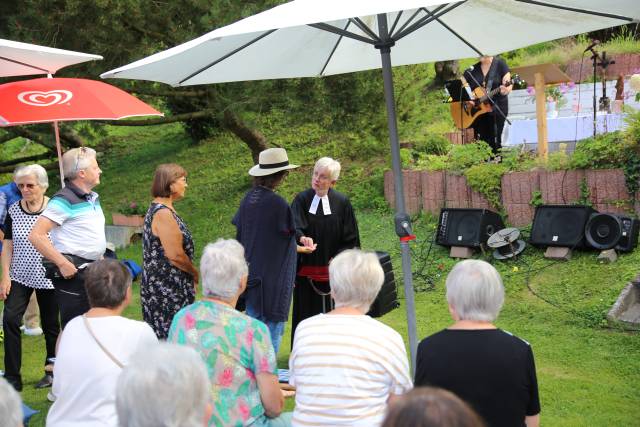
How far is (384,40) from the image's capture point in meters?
4.35

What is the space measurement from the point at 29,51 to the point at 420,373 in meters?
3.86

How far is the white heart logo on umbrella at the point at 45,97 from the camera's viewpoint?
5.29 m

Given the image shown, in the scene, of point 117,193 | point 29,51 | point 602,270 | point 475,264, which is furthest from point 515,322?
point 117,193

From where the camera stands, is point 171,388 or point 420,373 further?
point 420,373

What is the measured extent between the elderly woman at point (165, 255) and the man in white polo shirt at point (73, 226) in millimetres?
409

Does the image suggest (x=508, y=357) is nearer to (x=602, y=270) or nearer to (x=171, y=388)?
(x=171, y=388)

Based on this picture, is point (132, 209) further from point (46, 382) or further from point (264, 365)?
point (264, 365)

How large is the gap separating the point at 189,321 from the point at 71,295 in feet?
6.58

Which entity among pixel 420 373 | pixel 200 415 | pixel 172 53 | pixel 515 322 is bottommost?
pixel 515 322

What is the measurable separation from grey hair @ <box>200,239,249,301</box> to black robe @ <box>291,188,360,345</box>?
242 centimetres

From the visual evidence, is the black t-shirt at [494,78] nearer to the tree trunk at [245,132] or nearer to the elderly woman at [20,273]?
the tree trunk at [245,132]

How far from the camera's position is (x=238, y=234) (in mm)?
5336

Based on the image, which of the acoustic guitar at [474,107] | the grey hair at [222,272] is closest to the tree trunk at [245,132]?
the acoustic guitar at [474,107]

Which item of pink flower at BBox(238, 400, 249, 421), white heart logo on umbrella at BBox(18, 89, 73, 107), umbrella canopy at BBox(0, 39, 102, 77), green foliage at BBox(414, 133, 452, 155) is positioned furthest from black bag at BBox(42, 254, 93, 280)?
green foliage at BBox(414, 133, 452, 155)
